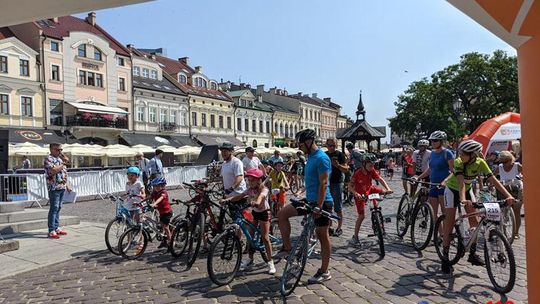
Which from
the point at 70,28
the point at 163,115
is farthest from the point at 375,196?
the point at 163,115

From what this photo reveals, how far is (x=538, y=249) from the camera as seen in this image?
3479 millimetres

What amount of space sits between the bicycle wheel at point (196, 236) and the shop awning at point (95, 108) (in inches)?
1463

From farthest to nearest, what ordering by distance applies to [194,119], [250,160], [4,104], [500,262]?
[194,119] → [4,104] → [250,160] → [500,262]

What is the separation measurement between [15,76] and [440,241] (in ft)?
128

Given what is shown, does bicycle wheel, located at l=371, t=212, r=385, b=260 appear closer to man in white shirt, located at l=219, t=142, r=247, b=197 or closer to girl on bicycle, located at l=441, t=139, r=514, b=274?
girl on bicycle, located at l=441, t=139, r=514, b=274

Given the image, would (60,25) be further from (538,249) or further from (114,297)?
(538,249)

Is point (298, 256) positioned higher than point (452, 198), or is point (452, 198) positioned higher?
point (452, 198)

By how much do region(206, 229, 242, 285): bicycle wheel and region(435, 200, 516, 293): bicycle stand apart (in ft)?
8.98

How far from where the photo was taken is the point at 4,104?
1412 inches

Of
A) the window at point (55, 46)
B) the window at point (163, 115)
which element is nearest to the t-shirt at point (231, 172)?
the window at point (55, 46)

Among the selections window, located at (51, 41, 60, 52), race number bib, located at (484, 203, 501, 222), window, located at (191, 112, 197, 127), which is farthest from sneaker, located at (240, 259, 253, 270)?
window, located at (191, 112, 197, 127)

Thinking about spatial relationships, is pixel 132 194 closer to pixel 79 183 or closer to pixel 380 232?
pixel 380 232

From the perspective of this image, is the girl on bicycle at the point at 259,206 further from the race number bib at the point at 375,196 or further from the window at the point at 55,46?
the window at the point at 55,46

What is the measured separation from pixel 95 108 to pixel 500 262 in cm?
4149
